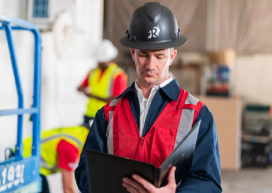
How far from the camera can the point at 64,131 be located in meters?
2.74

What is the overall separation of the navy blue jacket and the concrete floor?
13.6ft

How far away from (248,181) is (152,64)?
502 cm

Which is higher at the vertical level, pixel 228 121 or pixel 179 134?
pixel 179 134

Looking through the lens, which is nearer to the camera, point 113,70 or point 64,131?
point 64,131

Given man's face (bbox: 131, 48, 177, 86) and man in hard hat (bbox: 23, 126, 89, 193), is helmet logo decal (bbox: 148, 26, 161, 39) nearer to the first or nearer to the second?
man's face (bbox: 131, 48, 177, 86)

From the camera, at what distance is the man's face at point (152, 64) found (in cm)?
119

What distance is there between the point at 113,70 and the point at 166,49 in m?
3.06

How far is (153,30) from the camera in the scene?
3.95 feet

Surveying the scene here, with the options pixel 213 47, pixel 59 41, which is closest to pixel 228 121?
pixel 213 47

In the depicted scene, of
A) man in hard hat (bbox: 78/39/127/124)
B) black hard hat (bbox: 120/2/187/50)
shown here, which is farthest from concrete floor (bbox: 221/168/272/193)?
black hard hat (bbox: 120/2/187/50)

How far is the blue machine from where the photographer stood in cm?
181

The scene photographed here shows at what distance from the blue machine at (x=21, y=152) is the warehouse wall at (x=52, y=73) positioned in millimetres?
773

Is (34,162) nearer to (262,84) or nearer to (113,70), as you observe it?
(113,70)

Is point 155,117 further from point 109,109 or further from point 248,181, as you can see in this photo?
point 248,181
